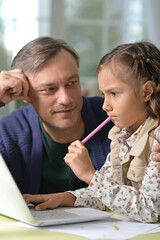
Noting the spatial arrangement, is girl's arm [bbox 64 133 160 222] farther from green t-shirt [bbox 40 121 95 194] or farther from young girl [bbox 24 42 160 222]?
green t-shirt [bbox 40 121 95 194]

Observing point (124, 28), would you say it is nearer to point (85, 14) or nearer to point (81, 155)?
point (85, 14)

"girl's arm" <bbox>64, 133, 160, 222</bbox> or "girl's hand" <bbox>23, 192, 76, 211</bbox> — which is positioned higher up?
"girl's arm" <bbox>64, 133, 160, 222</bbox>

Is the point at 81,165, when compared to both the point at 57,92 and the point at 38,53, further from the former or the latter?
the point at 38,53

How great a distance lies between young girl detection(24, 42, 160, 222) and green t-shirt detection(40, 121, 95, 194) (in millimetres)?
469

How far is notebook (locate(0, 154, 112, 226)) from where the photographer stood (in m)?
1.10

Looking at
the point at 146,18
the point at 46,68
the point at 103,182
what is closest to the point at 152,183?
the point at 103,182

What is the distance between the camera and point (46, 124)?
202 cm

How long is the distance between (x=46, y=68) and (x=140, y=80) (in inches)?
26.9

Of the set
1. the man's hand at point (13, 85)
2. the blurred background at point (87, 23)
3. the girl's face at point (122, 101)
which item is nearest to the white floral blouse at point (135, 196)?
the girl's face at point (122, 101)

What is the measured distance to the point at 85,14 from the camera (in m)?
4.96

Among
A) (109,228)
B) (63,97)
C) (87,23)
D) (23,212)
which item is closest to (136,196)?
(109,228)

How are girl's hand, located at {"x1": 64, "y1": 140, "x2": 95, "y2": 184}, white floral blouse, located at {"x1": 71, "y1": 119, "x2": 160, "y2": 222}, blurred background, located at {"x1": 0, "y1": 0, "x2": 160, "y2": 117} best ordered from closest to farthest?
1. white floral blouse, located at {"x1": 71, "y1": 119, "x2": 160, "y2": 222}
2. girl's hand, located at {"x1": 64, "y1": 140, "x2": 95, "y2": 184}
3. blurred background, located at {"x1": 0, "y1": 0, "x2": 160, "y2": 117}

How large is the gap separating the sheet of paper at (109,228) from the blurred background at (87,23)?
2.96 metres

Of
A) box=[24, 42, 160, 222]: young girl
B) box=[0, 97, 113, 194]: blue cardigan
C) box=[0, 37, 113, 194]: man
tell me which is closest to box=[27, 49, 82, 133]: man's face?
box=[0, 37, 113, 194]: man
